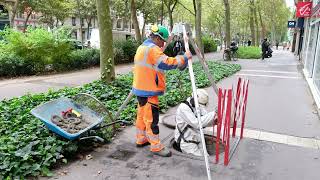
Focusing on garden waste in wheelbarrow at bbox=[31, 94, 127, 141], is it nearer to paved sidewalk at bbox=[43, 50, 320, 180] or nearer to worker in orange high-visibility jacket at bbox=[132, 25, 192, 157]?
paved sidewalk at bbox=[43, 50, 320, 180]

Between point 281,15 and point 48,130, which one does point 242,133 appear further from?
point 281,15

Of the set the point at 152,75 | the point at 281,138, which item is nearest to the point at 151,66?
the point at 152,75

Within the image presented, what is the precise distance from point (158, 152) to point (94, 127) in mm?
1068

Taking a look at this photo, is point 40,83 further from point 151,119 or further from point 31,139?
point 151,119

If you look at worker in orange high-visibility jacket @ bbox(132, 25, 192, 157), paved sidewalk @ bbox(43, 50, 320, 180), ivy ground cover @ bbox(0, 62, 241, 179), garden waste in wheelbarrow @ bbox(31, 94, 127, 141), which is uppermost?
worker in orange high-visibility jacket @ bbox(132, 25, 192, 157)

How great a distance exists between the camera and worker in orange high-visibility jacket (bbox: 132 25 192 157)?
4555 mm

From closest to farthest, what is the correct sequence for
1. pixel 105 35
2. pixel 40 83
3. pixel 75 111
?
pixel 75 111 < pixel 105 35 < pixel 40 83

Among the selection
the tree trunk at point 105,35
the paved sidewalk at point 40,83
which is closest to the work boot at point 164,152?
the tree trunk at point 105,35

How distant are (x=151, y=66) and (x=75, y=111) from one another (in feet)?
5.02

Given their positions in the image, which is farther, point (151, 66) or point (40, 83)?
point (40, 83)

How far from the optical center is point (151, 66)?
4.64m

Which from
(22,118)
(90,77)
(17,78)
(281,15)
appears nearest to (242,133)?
(22,118)

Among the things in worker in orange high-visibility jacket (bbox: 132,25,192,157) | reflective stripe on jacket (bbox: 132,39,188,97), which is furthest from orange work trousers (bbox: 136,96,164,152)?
reflective stripe on jacket (bbox: 132,39,188,97)

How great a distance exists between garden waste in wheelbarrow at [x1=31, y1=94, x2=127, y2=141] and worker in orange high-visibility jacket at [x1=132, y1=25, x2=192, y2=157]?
791mm
